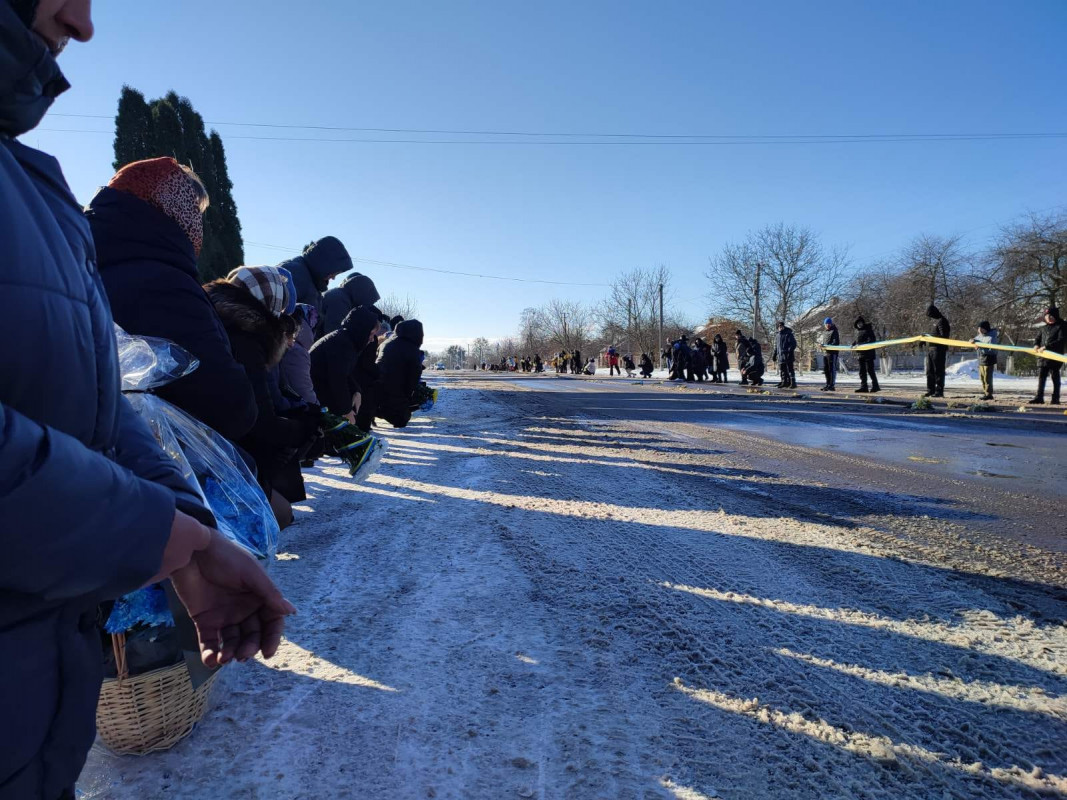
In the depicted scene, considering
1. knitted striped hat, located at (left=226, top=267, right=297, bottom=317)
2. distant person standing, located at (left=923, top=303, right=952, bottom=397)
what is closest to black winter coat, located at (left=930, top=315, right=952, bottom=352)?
distant person standing, located at (left=923, top=303, right=952, bottom=397)

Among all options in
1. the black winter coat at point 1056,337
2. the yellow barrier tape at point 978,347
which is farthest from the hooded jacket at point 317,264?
the black winter coat at point 1056,337

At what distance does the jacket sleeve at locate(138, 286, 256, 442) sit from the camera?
2.28m

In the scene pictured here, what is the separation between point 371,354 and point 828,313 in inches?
1971

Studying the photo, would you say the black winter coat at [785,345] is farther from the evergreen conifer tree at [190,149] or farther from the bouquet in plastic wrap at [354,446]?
the evergreen conifer tree at [190,149]

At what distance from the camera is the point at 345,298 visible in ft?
25.4

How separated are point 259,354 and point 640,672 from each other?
2276 mm

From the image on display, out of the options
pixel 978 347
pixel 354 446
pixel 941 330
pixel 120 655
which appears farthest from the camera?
pixel 941 330

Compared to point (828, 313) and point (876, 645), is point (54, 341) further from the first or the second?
point (828, 313)

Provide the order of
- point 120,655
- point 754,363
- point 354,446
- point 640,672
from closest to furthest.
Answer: point 120,655, point 640,672, point 354,446, point 754,363

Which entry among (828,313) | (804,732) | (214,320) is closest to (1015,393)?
(804,732)

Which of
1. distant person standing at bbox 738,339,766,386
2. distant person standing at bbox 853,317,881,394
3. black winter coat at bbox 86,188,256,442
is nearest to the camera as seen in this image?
black winter coat at bbox 86,188,256,442

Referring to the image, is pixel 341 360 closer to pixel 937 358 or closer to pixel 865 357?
pixel 937 358

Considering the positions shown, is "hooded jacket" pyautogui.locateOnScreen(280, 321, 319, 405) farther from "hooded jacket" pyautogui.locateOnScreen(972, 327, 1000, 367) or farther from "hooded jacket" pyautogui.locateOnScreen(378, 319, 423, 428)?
"hooded jacket" pyautogui.locateOnScreen(972, 327, 1000, 367)

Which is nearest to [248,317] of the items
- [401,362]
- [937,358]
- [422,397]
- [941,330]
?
[401,362]
